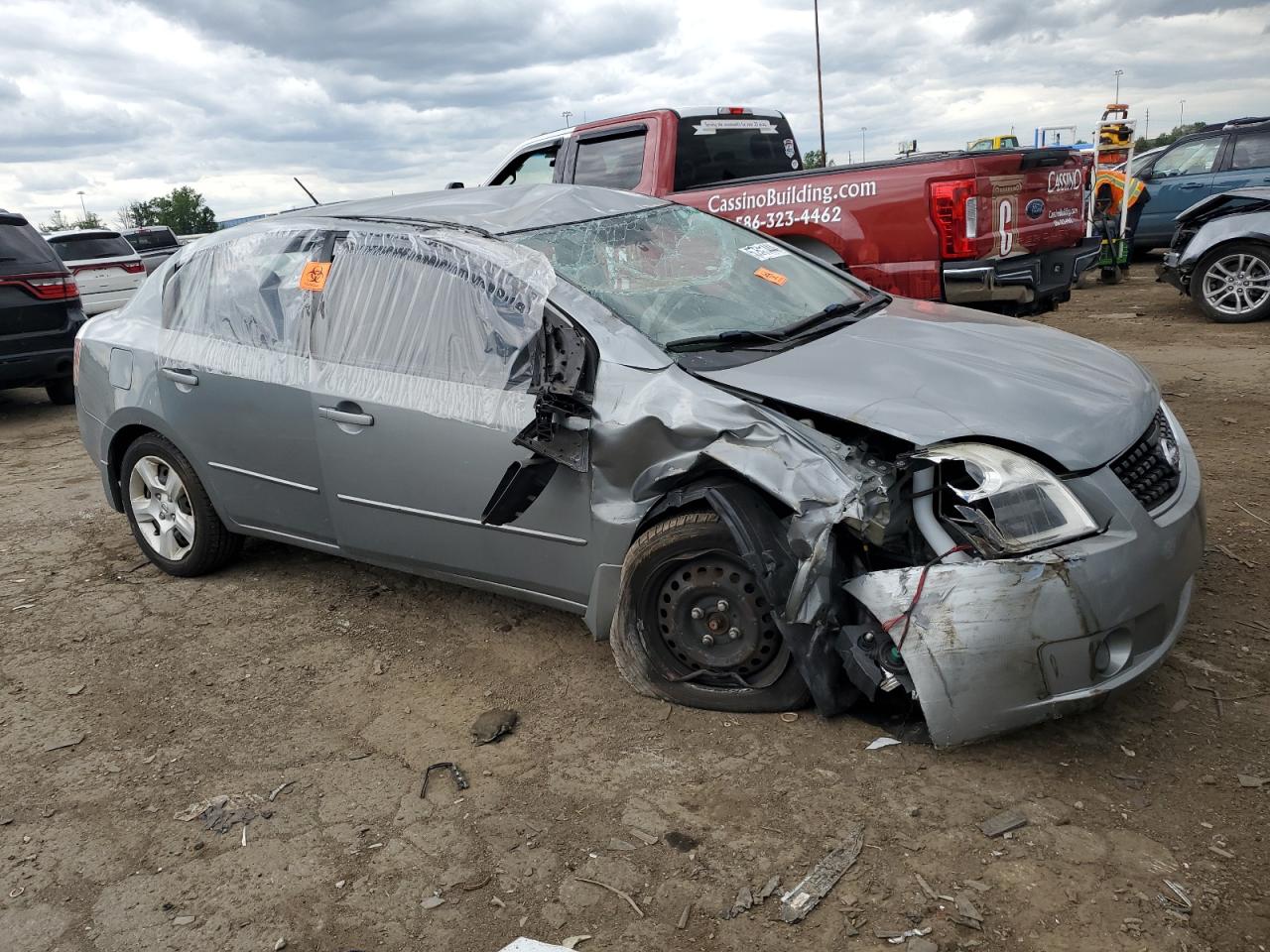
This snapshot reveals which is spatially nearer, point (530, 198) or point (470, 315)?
point (470, 315)

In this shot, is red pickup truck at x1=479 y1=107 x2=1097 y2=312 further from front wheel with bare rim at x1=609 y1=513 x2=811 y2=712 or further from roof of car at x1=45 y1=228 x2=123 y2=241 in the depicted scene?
roof of car at x1=45 y1=228 x2=123 y2=241

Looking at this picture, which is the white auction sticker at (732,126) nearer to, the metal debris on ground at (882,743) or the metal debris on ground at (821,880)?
the metal debris on ground at (882,743)

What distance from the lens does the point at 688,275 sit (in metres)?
3.83

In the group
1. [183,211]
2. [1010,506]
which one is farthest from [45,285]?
[183,211]

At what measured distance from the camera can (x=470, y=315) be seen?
3600 millimetres

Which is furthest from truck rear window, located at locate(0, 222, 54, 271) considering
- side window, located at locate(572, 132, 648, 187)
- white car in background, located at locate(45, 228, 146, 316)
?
side window, located at locate(572, 132, 648, 187)

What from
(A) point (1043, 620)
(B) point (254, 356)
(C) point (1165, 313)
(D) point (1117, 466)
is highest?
(B) point (254, 356)

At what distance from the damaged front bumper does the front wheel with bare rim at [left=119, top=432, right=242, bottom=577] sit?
3145 millimetres

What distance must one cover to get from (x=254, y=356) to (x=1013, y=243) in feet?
15.6

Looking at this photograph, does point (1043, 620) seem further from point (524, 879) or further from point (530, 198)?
point (530, 198)

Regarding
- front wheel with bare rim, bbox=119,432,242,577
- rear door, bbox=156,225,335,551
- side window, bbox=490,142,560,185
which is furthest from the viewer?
side window, bbox=490,142,560,185

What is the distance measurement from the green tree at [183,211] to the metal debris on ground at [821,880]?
64.7m

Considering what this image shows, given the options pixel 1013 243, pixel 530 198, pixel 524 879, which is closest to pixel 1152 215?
pixel 1013 243

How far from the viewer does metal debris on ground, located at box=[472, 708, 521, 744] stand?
10.8 ft
